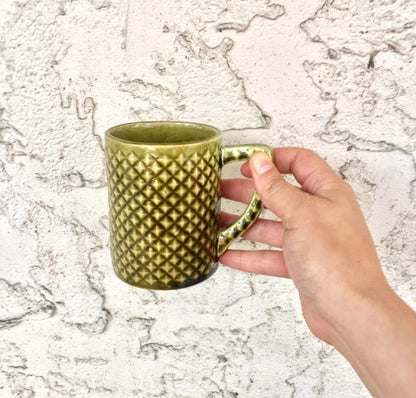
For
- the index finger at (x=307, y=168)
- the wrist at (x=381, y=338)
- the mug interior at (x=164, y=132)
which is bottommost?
the wrist at (x=381, y=338)

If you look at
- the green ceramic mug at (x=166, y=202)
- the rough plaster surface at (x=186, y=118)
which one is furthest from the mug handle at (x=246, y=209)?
the rough plaster surface at (x=186, y=118)

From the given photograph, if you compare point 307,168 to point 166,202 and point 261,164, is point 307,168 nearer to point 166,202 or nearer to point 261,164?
point 261,164

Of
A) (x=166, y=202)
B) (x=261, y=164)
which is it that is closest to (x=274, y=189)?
(x=261, y=164)

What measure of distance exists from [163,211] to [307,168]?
257 millimetres

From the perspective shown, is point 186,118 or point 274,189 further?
point 186,118

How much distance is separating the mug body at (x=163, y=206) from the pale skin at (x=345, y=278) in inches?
3.4

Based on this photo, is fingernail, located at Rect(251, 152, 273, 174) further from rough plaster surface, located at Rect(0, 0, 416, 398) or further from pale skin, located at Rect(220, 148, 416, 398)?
rough plaster surface, located at Rect(0, 0, 416, 398)

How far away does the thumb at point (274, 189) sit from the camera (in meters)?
0.63

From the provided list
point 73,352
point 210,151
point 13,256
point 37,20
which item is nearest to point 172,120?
point 210,151

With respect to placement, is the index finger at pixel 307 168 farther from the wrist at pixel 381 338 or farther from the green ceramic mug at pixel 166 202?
the wrist at pixel 381 338

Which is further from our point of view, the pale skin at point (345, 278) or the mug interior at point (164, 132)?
the mug interior at point (164, 132)

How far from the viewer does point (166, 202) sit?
608mm

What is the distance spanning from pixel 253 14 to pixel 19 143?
0.48m

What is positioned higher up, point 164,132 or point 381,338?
point 164,132
